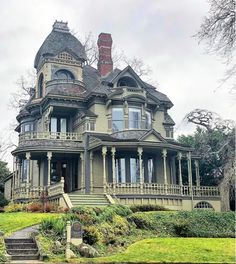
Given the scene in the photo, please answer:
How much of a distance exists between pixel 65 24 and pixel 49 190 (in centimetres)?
1720

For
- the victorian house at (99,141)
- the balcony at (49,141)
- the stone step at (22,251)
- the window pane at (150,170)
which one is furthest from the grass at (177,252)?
the balcony at (49,141)

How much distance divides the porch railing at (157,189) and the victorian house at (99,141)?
0.07m

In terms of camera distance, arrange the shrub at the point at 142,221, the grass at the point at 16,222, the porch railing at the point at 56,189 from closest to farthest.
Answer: the grass at the point at 16,222 < the shrub at the point at 142,221 < the porch railing at the point at 56,189

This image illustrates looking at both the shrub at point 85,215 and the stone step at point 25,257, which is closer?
the stone step at point 25,257

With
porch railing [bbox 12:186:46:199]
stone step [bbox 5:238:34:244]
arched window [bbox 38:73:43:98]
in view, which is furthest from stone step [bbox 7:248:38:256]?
arched window [bbox 38:73:43:98]

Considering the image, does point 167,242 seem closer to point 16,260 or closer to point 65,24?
point 16,260

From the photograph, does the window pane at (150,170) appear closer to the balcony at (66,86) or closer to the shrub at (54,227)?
the balcony at (66,86)

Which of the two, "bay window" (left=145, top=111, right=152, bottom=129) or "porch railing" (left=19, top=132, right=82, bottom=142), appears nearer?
"porch railing" (left=19, top=132, right=82, bottom=142)

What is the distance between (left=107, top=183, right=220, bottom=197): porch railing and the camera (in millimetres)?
29891

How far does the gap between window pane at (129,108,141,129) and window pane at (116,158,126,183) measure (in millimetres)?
3160

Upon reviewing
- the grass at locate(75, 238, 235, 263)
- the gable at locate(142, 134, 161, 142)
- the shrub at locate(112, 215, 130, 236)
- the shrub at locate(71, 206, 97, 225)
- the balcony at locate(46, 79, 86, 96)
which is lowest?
the grass at locate(75, 238, 235, 263)

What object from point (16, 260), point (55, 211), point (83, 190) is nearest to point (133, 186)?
point (83, 190)

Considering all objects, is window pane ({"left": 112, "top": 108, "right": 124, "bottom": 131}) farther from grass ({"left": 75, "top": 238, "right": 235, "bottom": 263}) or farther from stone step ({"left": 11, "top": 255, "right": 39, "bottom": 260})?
stone step ({"left": 11, "top": 255, "right": 39, "bottom": 260})

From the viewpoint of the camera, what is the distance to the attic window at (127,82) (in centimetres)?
3578
